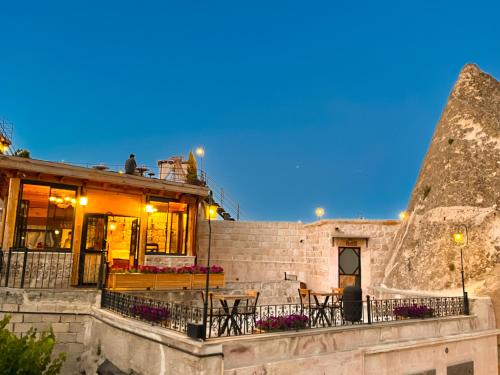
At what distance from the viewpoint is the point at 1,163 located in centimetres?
1315

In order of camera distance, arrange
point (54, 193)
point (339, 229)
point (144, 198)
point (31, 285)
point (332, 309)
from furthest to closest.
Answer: point (339, 229) < point (144, 198) < point (54, 193) < point (31, 285) < point (332, 309)

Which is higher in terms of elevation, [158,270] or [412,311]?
[158,270]

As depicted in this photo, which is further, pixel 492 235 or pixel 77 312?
pixel 492 235

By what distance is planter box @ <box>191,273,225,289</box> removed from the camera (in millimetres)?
14820

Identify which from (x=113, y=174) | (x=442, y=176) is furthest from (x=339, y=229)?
(x=113, y=174)

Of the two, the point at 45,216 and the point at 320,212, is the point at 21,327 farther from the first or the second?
the point at 320,212

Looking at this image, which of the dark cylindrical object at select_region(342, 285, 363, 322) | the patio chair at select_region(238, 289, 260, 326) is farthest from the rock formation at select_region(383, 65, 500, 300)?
the patio chair at select_region(238, 289, 260, 326)

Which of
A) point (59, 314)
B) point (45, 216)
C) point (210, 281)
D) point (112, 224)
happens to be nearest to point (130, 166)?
point (112, 224)

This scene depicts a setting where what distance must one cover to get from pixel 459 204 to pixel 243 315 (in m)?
11.4

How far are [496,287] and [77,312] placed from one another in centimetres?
1385

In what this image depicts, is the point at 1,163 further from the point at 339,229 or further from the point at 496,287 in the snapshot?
the point at 496,287

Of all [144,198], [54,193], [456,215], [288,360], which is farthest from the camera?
[144,198]

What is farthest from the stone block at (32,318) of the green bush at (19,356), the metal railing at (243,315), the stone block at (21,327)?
the green bush at (19,356)

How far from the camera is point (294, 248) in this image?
21000 millimetres
